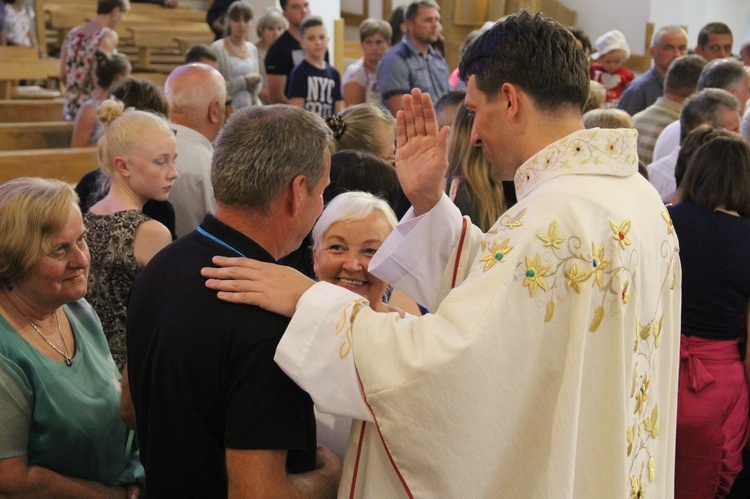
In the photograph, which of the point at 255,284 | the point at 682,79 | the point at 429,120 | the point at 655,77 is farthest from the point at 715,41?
the point at 255,284

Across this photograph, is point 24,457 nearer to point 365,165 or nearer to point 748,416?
point 365,165

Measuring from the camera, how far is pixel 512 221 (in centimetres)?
173

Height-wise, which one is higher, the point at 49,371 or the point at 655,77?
the point at 655,77

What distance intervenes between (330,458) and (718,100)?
325 cm

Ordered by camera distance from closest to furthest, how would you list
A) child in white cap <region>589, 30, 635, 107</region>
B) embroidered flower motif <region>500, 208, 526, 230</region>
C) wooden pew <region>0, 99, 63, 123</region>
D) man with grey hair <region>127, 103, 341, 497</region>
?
man with grey hair <region>127, 103, 341, 497</region> < embroidered flower motif <region>500, 208, 526, 230</region> < child in white cap <region>589, 30, 635, 107</region> < wooden pew <region>0, 99, 63, 123</region>

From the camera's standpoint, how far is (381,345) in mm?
1646

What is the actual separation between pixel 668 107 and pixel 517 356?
14.4 ft

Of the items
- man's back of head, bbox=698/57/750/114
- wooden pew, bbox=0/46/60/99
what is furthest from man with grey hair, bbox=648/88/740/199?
wooden pew, bbox=0/46/60/99

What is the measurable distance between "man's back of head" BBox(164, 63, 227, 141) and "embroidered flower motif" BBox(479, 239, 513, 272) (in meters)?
2.75

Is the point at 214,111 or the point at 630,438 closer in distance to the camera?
the point at 630,438

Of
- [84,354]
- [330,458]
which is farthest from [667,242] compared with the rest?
[84,354]

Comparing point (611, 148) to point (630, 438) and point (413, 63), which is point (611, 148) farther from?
point (413, 63)

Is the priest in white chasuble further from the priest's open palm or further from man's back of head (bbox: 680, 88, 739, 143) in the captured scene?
man's back of head (bbox: 680, 88, 739, 143)

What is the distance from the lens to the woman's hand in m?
1.62
